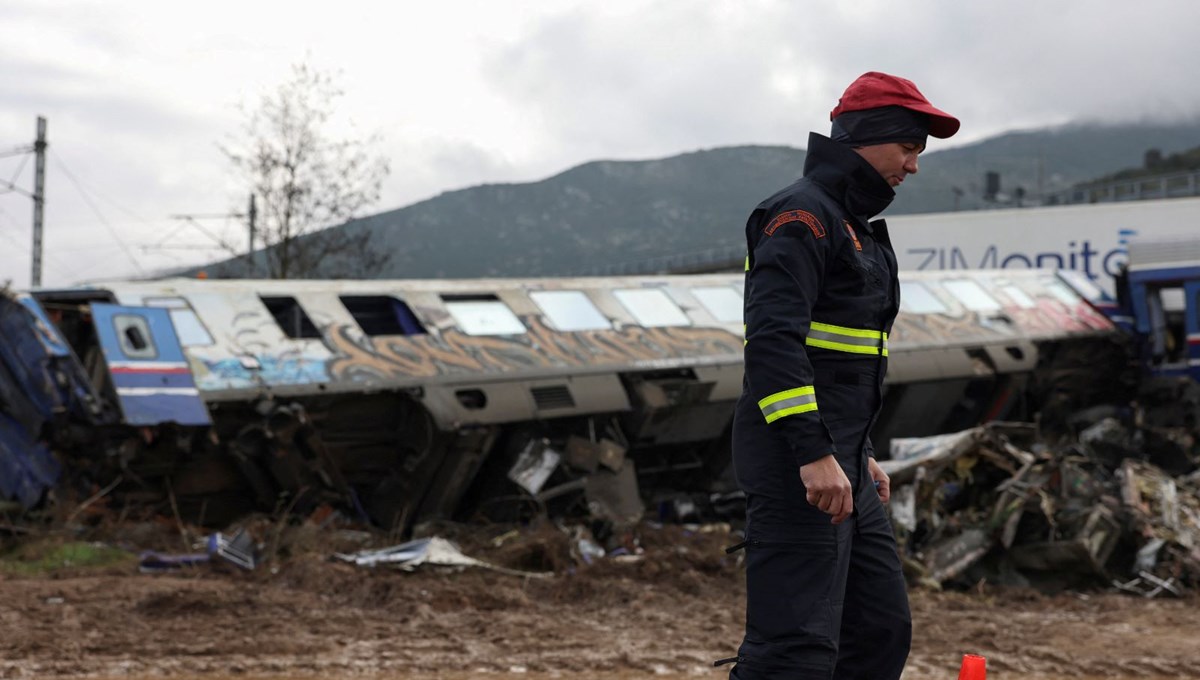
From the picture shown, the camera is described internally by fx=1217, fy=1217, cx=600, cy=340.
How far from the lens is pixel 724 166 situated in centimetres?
11544

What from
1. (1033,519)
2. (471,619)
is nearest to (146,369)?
(471,619)

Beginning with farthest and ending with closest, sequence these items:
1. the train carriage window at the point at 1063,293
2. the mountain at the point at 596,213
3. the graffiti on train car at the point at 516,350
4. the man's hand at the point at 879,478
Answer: the mountain at the point at 596,213, the train carriage window at the point at 1063,293, the graffiti on train car at the point at 516,350, the man's hand at the point at 879,478

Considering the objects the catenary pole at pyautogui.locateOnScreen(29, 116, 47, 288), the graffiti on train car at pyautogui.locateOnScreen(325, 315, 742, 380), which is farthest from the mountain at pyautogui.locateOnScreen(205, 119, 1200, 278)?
the graffiti on train car at pyautogui.locateOnScreen(325, 315, 742, 380)

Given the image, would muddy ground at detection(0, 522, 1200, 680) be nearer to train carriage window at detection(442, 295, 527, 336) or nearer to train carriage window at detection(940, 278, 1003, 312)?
train carriage window at detection(442, 295, 527, 336)

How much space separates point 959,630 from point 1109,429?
7.32m

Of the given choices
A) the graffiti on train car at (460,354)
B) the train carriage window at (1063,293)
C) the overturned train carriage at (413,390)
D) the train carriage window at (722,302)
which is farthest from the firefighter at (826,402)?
the train carriage window at (1063,293)

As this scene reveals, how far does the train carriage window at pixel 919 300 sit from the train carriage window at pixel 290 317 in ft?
24.2

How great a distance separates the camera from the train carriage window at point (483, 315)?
38.8 feet

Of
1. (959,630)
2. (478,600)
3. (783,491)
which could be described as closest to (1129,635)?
(959,630)

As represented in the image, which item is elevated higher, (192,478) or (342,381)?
(342,381)

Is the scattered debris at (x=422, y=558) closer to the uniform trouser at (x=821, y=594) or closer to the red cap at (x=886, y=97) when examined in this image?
the uniform trouser at (x=821, y=594)

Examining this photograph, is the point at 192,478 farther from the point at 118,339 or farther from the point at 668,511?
the point at 668,511

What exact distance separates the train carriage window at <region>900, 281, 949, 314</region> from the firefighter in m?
11.5

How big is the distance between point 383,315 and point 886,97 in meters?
8.81
